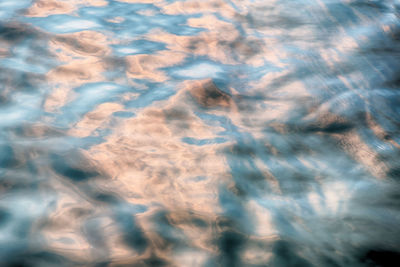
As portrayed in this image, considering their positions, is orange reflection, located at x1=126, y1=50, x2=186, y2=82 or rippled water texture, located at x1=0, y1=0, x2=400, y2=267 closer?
rippled water texture, located at x1=0, y1=0, x2=400, y2=267

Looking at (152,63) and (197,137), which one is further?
(152,63)

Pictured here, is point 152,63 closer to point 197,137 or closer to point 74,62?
point 74,62

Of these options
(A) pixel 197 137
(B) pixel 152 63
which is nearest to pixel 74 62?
(B) pixel 152 63

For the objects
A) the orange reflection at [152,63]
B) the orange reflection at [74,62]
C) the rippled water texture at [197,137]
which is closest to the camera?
the rippled water texture at [197,137]

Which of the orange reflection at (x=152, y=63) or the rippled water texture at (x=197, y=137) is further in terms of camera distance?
the orange reflection at (x=152, y=63)

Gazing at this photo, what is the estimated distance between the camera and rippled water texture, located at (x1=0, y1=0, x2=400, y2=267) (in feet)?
2.58

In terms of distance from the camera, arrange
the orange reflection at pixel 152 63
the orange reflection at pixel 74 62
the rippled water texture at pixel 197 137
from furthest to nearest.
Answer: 1. the orange reflection at pixel 152 63
2. the orange reflection at pixel 74 62
3. the rippled water texture at pixel 197 137

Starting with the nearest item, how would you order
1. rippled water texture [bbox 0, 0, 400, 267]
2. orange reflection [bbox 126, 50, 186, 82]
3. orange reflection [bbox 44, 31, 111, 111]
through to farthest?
1. rippled water texture [bbox 0, 0, 400, 267]
2. orange reflection [bbox 44, 31, 111, 111]
3. orange reflection [bbox 126, 50, 186, 82]

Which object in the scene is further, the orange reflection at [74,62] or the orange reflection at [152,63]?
the orange reflection at [152,63]

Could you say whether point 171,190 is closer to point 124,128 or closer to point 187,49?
point 124,128

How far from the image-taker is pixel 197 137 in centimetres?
104

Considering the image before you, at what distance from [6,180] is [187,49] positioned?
75cm

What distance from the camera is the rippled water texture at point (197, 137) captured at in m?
0.79

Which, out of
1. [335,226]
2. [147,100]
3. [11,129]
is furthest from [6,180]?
[335,226]
